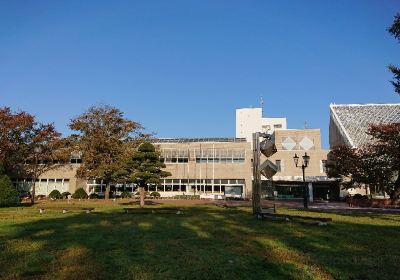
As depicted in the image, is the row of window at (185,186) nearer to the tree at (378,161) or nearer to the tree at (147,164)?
the tree at (378,161)

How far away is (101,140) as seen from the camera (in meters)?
46.2

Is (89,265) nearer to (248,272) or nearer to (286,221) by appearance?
(248,272)

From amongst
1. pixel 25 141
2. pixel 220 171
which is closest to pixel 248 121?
pixel 220 171

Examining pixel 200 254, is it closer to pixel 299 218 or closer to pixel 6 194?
pixel 299 218

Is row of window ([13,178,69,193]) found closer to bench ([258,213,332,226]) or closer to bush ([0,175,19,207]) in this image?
bush ([0,175,19,207])

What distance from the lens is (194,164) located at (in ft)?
194

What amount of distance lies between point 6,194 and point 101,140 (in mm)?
17788

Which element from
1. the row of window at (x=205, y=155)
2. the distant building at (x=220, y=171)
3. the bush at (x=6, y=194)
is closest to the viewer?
the bush at (x=6, y=194)

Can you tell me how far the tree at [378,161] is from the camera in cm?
3289

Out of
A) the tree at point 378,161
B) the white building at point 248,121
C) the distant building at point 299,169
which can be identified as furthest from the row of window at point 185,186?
the white building at point 248,121

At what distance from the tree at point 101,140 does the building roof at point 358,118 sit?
31520mm

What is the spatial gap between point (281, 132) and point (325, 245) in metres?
53.9

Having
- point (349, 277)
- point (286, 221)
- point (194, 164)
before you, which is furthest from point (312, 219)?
point (194, 164)

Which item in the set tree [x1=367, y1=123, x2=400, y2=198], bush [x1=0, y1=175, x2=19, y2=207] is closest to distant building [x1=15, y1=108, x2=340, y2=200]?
tree [x1=367, y1=123, x2=400, y2=198]
